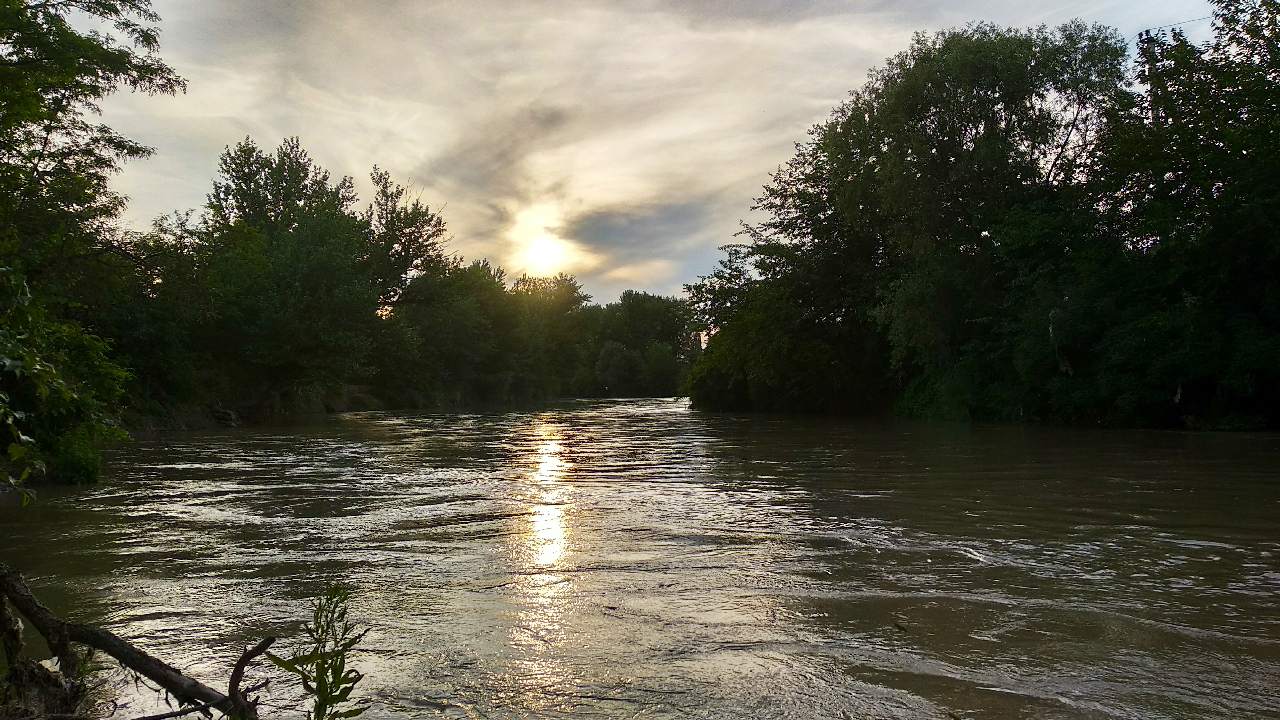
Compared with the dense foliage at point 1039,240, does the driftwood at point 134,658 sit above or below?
below

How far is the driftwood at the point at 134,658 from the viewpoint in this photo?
2.23 m

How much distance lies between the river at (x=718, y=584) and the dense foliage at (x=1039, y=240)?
12.0 metres

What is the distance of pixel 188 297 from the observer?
24516 millimetres

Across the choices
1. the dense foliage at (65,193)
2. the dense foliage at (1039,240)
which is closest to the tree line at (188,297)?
the dense foliage at (65,193)

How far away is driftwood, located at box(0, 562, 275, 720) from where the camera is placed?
7.33 feet

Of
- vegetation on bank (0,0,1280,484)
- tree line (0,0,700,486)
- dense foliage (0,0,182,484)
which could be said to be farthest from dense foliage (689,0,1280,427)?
dense foliage (0,0,182,484)

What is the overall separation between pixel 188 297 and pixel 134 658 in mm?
24801

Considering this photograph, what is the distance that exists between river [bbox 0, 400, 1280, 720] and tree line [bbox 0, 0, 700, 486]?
149cm

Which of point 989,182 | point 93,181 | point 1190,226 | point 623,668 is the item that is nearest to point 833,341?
point 989,182

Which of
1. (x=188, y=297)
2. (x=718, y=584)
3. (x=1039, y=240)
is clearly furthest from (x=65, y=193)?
(x=1039, y=240)

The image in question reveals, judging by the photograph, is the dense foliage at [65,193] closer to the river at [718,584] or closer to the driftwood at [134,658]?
the river at [718,584]

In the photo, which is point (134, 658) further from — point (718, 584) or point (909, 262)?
point (909, 262)

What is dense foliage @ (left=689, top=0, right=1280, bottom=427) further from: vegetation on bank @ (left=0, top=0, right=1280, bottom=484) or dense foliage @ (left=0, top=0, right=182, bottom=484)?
dense foliage @ (left=0, top=0, right=182, bottom=484)

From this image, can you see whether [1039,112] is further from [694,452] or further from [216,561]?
[216,561]
